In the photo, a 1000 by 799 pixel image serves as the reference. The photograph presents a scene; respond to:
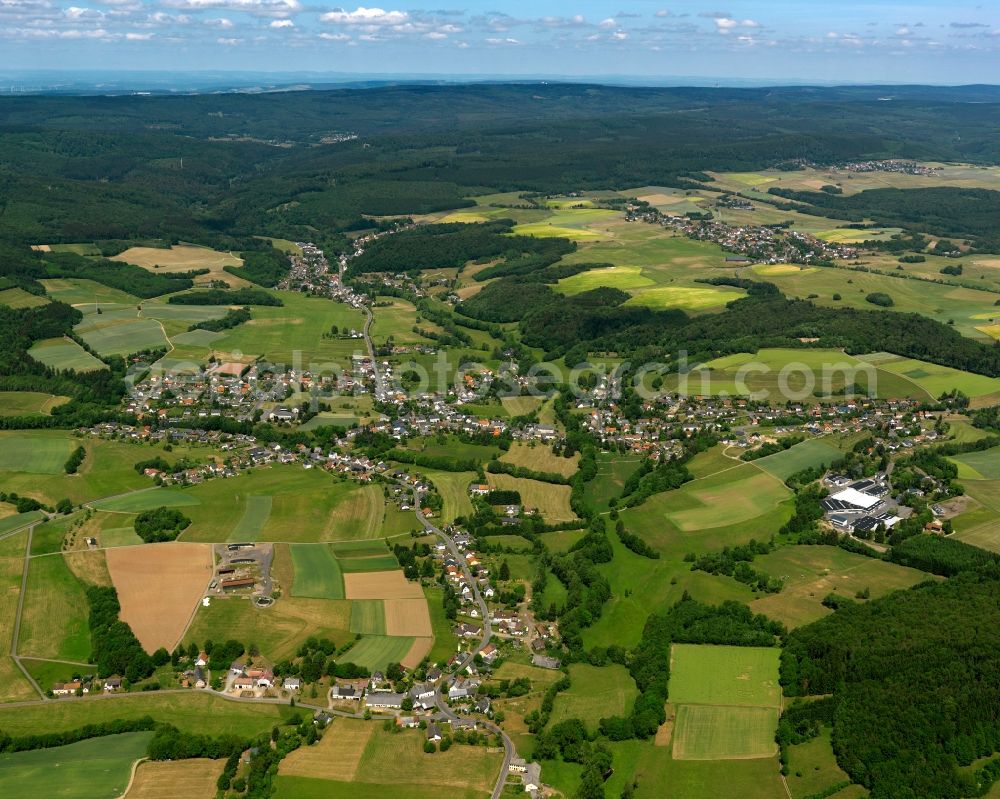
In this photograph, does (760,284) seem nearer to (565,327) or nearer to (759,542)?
(565,327)

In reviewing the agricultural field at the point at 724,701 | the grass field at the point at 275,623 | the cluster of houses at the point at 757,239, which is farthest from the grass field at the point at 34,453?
the cluster of houses at the point at 757,239

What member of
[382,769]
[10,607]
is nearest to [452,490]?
[10,607]

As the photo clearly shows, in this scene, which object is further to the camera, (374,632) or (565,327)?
(565,327)

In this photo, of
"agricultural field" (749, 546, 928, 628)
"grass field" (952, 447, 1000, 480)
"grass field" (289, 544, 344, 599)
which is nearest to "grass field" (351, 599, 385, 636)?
"grass field" (289, 544, 344, 599)

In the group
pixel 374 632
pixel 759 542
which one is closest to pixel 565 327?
pixel 759 542

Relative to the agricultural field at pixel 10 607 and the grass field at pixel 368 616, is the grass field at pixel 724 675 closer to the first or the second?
the grass field at pixel 368 616

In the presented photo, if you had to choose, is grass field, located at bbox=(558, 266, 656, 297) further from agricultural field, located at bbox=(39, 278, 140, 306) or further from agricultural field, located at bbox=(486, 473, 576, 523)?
agricultural field, located at bbox=(486, 473, 576, 523)

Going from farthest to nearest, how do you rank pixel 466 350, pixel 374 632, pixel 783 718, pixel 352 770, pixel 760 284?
pixel 760 284 < pixel 466 350 < pixel 374 632 < pixel 783 718 < pixel 352 770
